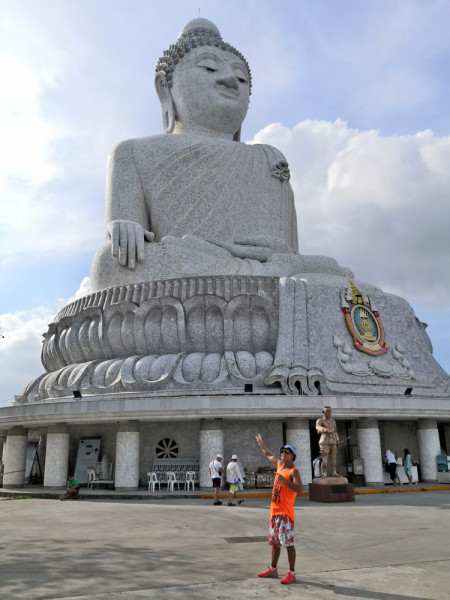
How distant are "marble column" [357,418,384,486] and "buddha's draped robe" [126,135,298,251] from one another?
7.34 m

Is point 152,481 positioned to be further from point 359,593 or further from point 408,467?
point 359,593

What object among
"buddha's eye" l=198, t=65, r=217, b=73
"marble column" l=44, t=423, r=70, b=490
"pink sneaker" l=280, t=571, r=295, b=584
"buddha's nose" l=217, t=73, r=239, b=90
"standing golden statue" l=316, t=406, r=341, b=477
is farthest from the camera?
"buddha's eye" l=198, t=65, r=217, b=73

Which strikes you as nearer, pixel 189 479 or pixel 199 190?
pixel 189 479

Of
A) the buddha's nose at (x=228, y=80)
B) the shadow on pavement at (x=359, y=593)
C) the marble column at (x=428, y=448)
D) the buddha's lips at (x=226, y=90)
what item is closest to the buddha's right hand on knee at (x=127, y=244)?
the buddha's lips at (x=226, y=90)

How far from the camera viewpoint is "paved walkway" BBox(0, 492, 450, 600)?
4.06m

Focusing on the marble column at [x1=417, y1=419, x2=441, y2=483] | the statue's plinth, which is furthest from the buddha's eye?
the statue's plinth

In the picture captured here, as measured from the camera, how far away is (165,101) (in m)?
20.1

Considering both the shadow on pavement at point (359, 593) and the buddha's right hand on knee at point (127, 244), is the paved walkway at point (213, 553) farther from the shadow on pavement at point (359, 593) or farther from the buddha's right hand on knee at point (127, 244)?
the buddha's right hand on knee at point (127, 244)

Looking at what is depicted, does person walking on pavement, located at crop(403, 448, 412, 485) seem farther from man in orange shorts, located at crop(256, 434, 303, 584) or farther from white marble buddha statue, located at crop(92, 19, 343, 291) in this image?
man in orange shorts, located at crop(256, 434, 303, 584)

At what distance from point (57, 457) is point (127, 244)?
18.8 feet

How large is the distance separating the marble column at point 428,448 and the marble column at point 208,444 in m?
4.79

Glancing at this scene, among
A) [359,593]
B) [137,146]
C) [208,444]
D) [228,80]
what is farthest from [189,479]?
[228,80]

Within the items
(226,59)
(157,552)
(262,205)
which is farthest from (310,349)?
(226,59)

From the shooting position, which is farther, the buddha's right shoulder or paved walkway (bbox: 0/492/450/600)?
the buddha's right shoulder
